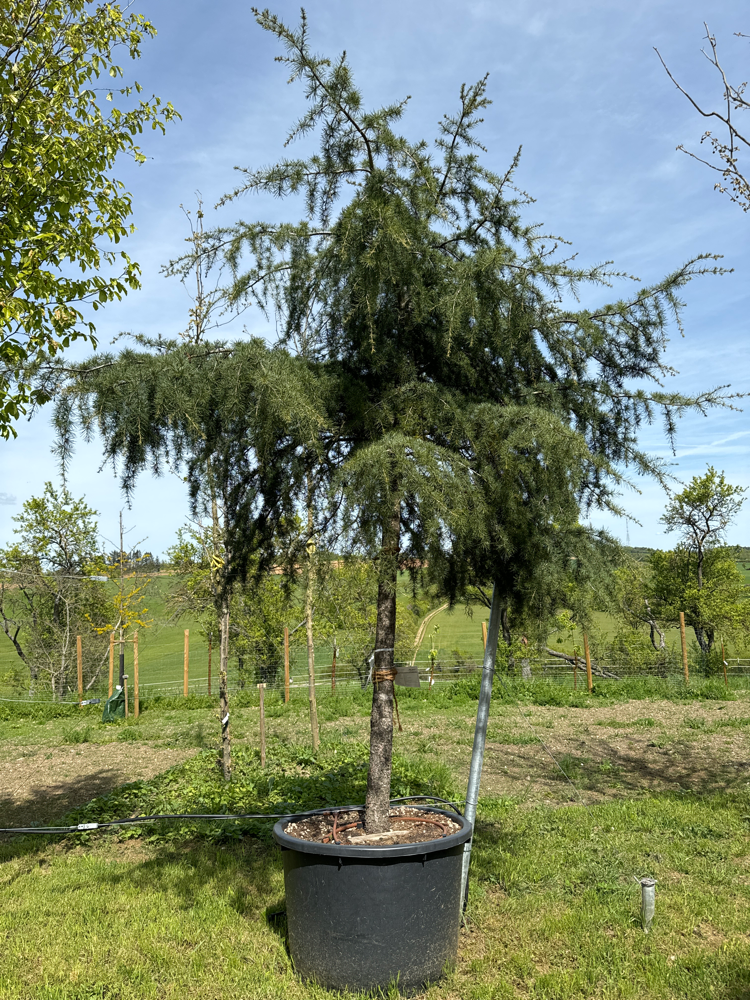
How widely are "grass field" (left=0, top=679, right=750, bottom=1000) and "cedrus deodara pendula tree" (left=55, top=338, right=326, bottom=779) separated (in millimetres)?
2392

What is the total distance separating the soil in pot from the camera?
3.77m

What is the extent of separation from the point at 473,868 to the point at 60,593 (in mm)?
14536

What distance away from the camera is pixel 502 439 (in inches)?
141

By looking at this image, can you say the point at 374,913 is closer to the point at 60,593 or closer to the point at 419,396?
the point at 419,396

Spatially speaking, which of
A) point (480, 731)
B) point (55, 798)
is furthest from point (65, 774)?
point (480, 731)

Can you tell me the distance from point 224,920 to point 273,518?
7.65 feet

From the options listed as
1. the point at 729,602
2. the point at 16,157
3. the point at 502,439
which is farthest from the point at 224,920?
the point at 729,602

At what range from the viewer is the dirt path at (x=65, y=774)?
6.86 m

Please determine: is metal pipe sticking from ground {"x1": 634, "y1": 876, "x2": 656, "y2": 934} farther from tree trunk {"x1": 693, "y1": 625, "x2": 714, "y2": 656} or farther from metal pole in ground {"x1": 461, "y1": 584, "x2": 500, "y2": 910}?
tree trunk {"x1": 693, "y1": 625, "x2": 714, "y2": 656}

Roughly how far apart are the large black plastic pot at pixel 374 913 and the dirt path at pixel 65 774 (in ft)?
13.5

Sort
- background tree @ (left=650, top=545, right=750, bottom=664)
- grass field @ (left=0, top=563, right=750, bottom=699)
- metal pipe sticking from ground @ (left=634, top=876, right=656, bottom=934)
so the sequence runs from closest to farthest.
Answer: metal pipe sticking from ground @ (left=634, top=876, right=656, bottom=934) → grass field @ (left=0, top=563, right=750, bottom=699) → background tree @ (left=650, top=545, right=750, bottom=664)

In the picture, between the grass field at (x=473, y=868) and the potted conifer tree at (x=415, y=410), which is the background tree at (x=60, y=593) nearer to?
the grass field at (x=473, y=868)

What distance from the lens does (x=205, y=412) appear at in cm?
370

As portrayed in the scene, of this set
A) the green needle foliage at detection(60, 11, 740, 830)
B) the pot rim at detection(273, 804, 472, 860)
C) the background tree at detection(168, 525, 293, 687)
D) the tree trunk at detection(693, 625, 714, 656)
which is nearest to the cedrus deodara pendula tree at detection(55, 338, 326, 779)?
the green needle foliage at detection(60, 11, 740, 830)
